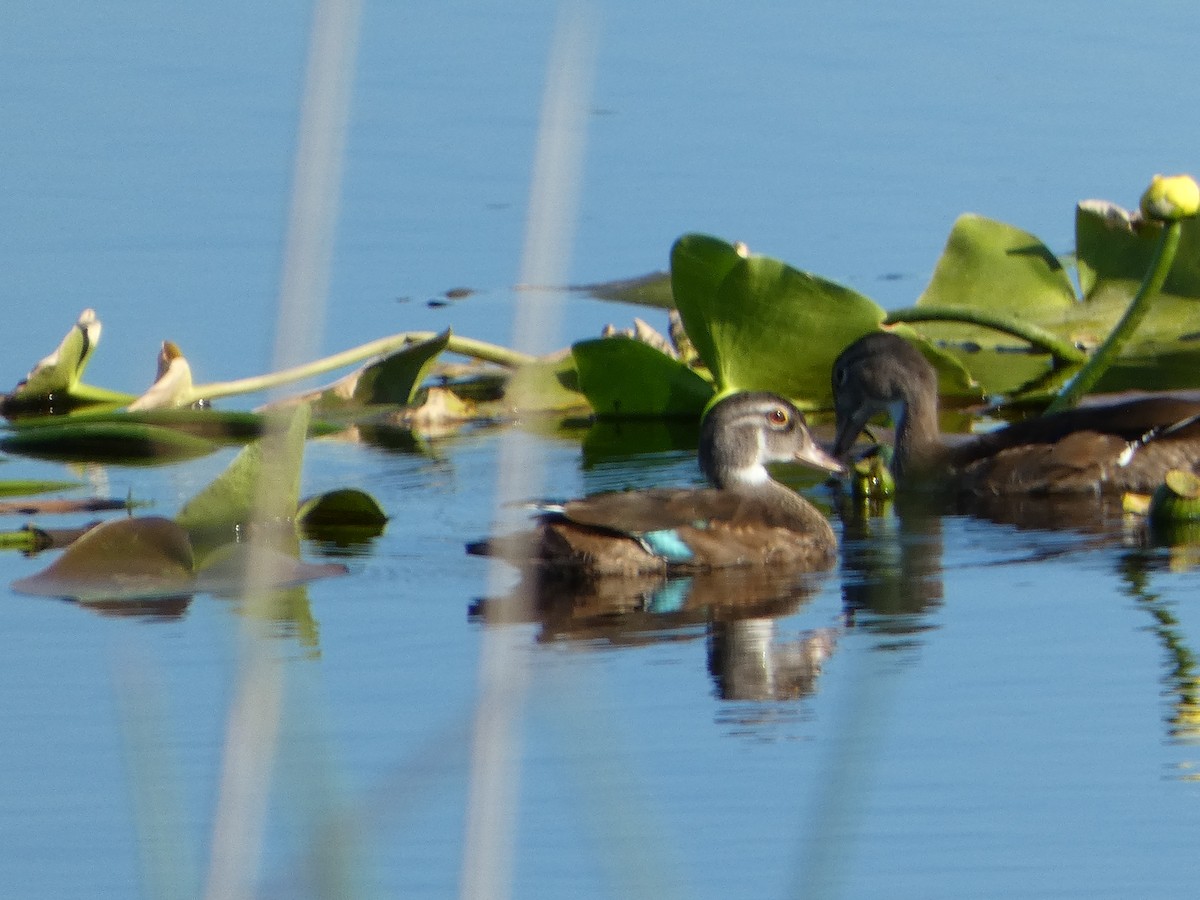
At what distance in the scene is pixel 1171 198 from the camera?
1038 cm

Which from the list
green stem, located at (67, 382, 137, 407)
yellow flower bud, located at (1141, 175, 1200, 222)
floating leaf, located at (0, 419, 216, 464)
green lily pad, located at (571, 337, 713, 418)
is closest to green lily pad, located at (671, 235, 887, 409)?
green lily pad, located at (571, 337, 713, 418)

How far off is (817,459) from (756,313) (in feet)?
3.22

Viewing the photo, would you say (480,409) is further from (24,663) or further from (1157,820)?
(1157,820)

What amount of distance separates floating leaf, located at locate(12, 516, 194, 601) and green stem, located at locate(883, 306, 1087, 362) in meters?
4.15

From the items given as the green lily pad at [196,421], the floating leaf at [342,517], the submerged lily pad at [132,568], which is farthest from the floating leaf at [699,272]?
the submerged lily pad at [132,568]

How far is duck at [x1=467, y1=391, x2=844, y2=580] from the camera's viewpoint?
8.76 meters

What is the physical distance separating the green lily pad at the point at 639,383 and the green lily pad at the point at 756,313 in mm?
381

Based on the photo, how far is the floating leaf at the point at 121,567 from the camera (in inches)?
321

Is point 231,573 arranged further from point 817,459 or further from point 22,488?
point 817,459

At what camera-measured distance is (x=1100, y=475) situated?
33.4ft

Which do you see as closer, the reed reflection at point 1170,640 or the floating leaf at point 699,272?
the reed reflection at point 1170,640

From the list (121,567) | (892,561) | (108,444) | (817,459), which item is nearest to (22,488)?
(108,444)

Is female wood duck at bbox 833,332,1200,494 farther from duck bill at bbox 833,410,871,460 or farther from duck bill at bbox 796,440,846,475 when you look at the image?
duck bill at bbox 833,410,871,460

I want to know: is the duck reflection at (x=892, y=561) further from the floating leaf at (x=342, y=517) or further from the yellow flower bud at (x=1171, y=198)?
the floating leaf at (x=342, y=517)
